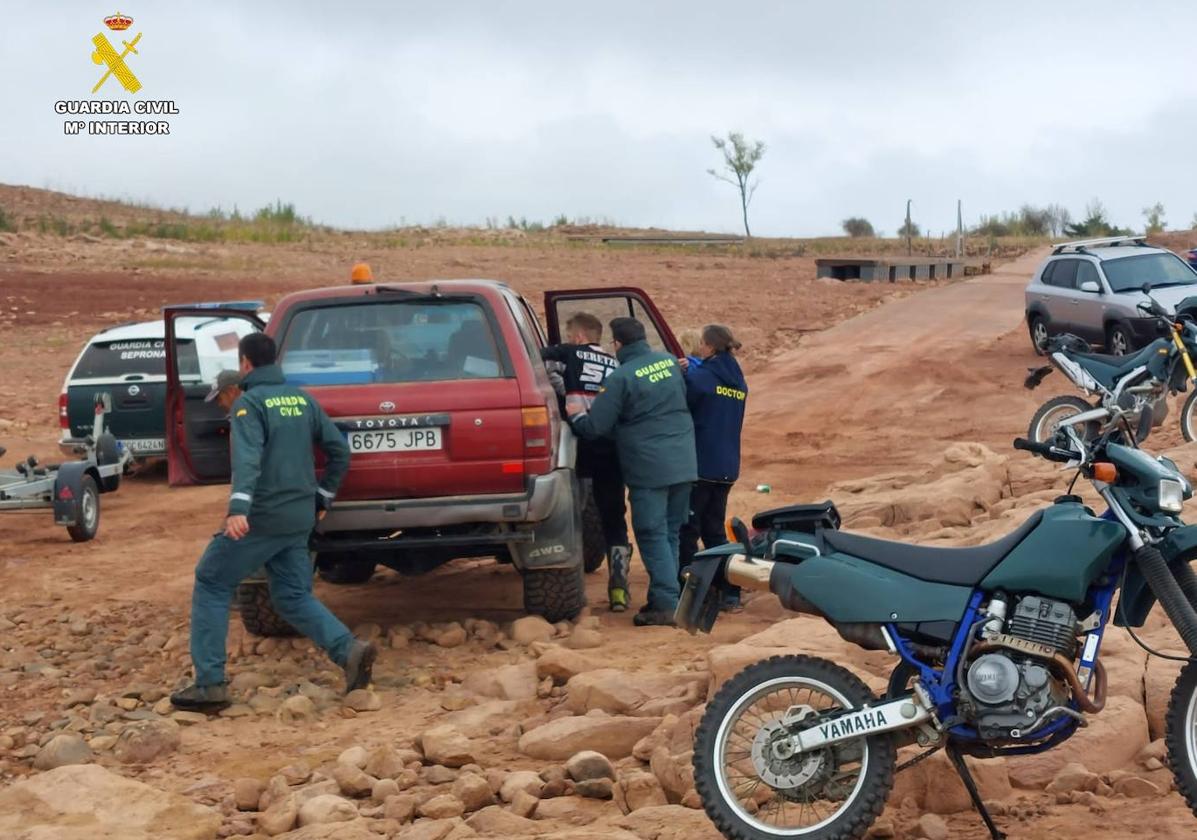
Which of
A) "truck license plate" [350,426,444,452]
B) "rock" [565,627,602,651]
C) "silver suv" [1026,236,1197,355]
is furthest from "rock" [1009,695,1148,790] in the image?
"silver suv" [1026,236,1197,355]

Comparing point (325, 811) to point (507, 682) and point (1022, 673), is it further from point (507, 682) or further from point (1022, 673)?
point (1022, 673)

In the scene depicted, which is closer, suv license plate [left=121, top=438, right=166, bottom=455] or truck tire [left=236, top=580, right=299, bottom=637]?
truck tire [left=236, top=580, right=299, bottom=637]

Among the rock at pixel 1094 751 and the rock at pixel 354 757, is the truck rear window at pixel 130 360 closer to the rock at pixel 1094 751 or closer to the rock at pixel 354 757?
the rock at pixel 354 757

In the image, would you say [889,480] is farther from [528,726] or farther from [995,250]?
[995,250]

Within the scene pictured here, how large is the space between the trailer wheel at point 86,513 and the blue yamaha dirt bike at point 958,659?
8.25 meters

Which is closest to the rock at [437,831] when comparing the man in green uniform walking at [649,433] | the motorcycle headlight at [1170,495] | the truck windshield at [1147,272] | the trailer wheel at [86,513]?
the motorcycle headlight at [1170,495]

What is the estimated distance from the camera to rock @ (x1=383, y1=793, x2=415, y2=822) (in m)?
5.42

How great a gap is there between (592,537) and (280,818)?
16.7 ft

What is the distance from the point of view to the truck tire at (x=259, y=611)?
8.23 metres

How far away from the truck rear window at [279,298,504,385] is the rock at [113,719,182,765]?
2102 mm

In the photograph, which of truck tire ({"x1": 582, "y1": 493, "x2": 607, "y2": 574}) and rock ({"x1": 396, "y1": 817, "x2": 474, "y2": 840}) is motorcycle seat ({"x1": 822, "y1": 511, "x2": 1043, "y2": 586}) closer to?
rock ({"x1": 396, "y1": 817, "x2": 474, "y2": 840})

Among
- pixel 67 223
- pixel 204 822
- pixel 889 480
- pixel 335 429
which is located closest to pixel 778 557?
pixel 204 822

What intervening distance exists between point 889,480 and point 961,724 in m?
7.95

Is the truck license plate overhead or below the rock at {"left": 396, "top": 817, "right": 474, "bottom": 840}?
overhead
